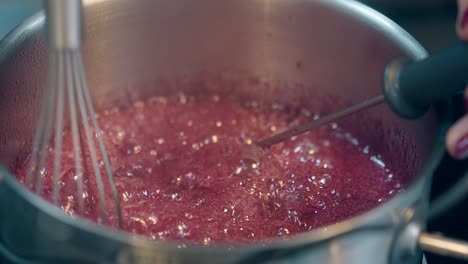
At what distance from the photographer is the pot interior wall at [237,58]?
0.90 meters

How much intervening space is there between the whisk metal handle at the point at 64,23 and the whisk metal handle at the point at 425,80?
302 mm

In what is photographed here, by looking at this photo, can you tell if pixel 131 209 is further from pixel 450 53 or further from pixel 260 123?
pixel 450 53

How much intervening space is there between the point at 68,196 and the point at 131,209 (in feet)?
0.28

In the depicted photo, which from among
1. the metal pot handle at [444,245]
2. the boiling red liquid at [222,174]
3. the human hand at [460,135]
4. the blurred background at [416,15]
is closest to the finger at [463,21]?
the human hand at [460,135]

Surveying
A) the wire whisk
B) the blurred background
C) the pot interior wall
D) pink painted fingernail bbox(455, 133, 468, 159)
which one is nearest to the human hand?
pink painted fingernail bbox(455, 133, 468, 159)

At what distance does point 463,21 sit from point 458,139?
11 centimetres

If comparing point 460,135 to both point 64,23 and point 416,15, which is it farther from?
point 416,15

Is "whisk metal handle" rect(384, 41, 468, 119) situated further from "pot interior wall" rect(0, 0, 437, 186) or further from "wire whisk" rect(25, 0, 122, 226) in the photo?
"wire whisk" rect(25, 0, 122, 226)

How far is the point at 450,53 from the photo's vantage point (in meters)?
0.64

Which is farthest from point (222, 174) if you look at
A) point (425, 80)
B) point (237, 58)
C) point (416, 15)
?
point (416, 15)

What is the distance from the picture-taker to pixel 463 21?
65 cm

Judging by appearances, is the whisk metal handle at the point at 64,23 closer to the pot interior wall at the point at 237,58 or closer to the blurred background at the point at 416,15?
the pot interior wall at the point at 237,58

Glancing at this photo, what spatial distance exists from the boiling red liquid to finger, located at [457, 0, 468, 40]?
0.29 metres

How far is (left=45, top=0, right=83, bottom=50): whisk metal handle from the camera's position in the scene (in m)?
0.58
